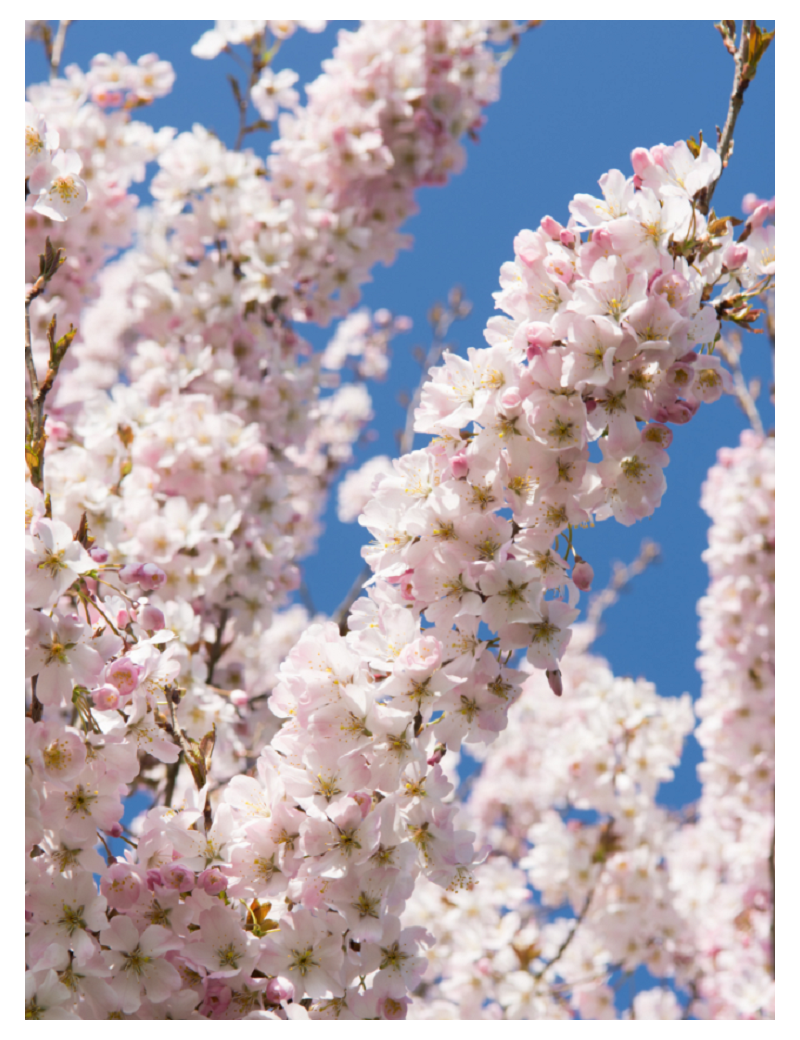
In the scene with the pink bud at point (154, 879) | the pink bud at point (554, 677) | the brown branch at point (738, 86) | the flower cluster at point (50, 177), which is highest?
the flower cluster at point (50, 177)

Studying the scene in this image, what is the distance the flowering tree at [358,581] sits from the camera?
1.83 meters

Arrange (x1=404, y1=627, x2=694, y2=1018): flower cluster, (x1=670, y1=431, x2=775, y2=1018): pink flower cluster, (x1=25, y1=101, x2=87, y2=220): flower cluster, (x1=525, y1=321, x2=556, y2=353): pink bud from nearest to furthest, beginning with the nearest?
(x1=525, y1=321, x2=556, y2=353): pink bud, (x1=25, y1=101, x2=87, y2=220): flower cluster, (x1=404, y1=627, x2=694, y2=1018): flower cluster, (x1=670, y1=431, x2=775, y2=1018): pink flower cluster

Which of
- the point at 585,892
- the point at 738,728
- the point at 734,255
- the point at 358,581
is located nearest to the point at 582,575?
the point at 734,255

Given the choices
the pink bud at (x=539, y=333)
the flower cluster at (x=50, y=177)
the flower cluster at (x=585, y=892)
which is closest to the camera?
the pink bud at (x=539, y=333)

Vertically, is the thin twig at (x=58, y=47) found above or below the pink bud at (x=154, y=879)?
above

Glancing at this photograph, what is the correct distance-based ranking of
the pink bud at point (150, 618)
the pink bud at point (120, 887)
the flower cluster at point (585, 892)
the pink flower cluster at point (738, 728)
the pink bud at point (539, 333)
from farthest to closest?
the pink flower cluster at point (738, 728), the flower cluster at point (585, 892), the pink bud at point (150, 618), the pink bud at point (120, 887), the pink bud at point (539, 333)

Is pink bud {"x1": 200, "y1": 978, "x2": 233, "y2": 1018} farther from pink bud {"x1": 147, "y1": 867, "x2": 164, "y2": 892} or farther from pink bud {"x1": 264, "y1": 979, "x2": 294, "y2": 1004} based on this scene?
pink bud {"x1": 147, "y1": 867, "x2": 164, "y2": 892}

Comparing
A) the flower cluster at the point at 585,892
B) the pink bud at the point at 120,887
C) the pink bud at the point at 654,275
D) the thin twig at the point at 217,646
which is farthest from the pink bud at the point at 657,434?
the flower cluster at the point at 585,892

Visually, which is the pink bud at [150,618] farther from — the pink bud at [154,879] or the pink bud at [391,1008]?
the pink bud at [391,1008]

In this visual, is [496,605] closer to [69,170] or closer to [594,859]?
[69,170]

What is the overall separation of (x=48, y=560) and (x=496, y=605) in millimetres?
984

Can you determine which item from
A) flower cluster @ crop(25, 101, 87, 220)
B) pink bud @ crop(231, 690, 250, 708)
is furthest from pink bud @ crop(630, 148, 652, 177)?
pink bud @ crop(231, 690, 250, 708)

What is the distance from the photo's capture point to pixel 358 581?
440 cm

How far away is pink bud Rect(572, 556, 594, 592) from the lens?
1.96 m
